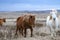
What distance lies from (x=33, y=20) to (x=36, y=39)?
0.89 ft

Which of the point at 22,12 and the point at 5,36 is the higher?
the point at 22,12

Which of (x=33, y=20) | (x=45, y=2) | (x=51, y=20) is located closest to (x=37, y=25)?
(x=33, y=20)

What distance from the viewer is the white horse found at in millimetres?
2014

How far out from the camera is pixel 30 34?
2047 millimetres

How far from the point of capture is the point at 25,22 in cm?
204

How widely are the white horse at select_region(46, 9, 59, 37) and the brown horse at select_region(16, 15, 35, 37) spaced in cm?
25

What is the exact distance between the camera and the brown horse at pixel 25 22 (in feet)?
6.53

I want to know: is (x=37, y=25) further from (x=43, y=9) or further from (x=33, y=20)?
(x=43, y=9)

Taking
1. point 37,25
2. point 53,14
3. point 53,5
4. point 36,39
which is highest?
point 53,5

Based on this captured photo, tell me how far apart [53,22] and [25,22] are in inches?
16.5

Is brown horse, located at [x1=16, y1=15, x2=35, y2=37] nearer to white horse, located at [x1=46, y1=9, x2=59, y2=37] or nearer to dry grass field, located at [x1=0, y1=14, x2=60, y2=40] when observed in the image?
dry grass field, located at [x1=0, y1=14, x2=60, y2=40]

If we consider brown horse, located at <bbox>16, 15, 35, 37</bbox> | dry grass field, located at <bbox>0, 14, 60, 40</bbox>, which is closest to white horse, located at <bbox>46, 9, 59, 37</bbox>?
dry grass field, located at <bbox>0, 14, 60, 40</bbox>

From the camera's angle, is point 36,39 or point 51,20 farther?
point 51,20

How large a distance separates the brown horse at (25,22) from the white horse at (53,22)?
0.25 m
